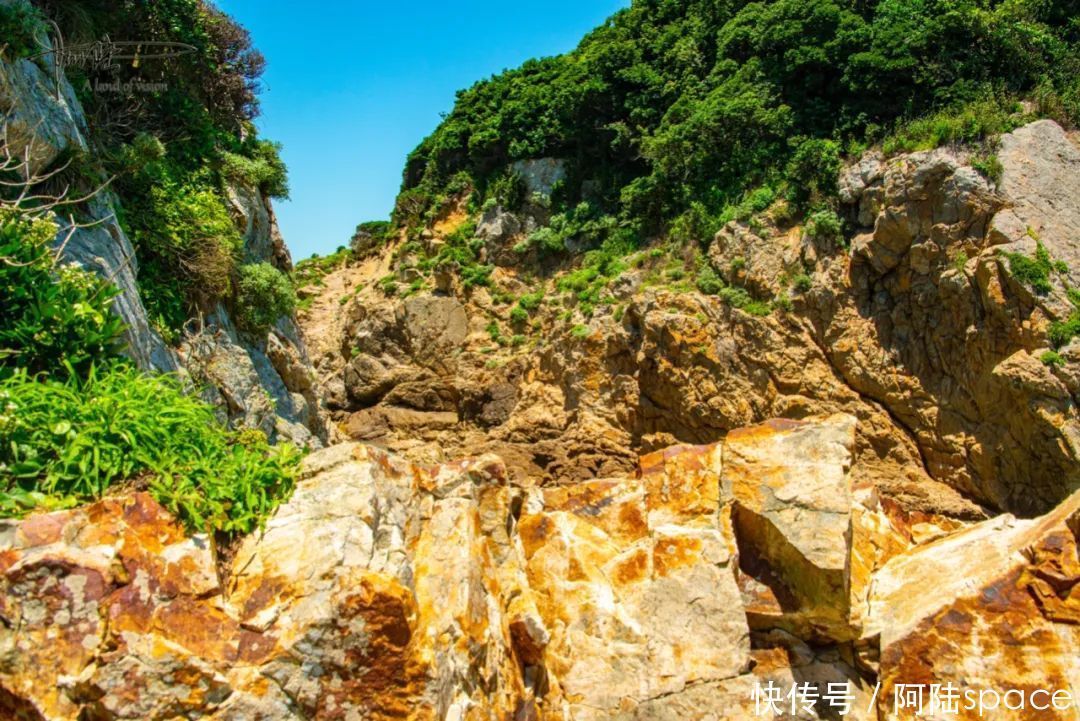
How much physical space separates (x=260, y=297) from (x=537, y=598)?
8292 mm

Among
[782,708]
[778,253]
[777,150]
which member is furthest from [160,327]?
[777,150]

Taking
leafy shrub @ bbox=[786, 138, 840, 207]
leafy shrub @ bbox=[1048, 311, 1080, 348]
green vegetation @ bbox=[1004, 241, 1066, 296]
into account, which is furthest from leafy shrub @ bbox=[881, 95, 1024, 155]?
leafy shrub @ bbox=[1048, 311, 1080, 348]

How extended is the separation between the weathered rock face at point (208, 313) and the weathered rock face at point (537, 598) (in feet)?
9.75

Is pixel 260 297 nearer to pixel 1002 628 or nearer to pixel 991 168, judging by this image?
pixel 1002 628

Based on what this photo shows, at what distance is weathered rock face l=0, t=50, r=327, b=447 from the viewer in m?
8.19

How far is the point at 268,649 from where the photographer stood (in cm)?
481

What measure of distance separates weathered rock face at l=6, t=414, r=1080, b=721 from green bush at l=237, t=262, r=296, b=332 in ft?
22.2

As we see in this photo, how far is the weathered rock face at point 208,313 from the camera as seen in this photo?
8.19 meters

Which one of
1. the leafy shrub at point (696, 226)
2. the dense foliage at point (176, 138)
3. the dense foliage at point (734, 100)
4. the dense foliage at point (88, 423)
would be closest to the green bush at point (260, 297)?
the dense foliage at point (176, 138)

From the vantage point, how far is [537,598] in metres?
8.30

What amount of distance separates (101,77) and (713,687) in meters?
13.6

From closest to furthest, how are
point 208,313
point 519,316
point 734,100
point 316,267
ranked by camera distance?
1. point 208,313
2. point 734,100
3. point 519,316
4. point 316,267

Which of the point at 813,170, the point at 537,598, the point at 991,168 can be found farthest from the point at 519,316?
the point at 537,598

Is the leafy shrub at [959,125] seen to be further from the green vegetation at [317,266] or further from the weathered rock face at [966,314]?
the green vegetation at [317,266]
